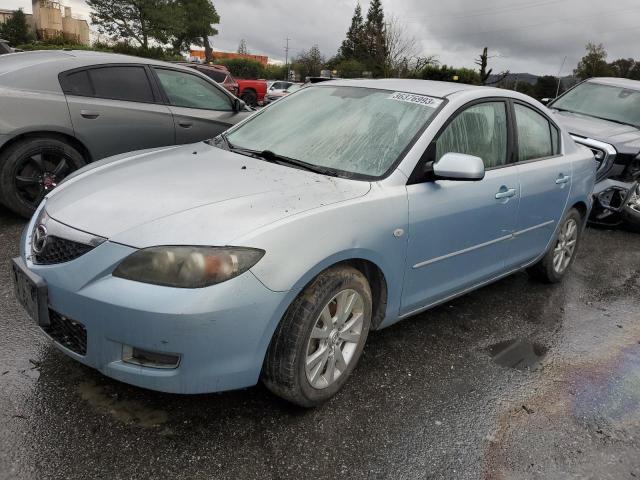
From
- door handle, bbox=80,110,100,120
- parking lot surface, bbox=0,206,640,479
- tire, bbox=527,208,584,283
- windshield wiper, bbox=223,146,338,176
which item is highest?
door handle, bbox=80,110,100,120

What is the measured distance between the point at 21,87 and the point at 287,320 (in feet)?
12.9

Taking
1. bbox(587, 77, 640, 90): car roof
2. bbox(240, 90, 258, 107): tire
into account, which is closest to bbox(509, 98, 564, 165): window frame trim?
bbox(587, 77, 640, 90): car roof

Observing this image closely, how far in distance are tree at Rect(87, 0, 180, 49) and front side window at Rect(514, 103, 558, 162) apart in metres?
53.6

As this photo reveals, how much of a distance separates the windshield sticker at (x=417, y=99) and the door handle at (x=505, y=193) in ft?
2.29

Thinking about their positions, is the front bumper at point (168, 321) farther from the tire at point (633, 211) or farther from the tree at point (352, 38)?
the tree at point (352, 38)

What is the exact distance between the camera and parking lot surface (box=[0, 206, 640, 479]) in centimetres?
227

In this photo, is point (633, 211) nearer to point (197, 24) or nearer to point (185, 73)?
point (185, 73)

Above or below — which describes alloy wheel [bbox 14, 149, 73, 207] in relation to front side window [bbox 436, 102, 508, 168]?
below

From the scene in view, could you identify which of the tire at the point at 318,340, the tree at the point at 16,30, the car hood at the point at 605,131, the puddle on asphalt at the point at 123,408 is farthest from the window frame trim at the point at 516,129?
the tree at the point at 16,30

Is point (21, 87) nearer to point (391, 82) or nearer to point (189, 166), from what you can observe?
point (189, 166)

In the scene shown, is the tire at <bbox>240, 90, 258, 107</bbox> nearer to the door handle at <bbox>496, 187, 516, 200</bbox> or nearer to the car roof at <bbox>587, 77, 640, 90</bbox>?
A: the car roof at <bbox>587, 77, 640, 90</bbox>

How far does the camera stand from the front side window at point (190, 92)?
586cm

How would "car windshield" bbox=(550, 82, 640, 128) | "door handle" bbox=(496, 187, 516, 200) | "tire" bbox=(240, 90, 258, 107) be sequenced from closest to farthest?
"door handle" bbox=(496, 187, 516, 200) → "car windshield" bbox=(550, 82, 640, 128) → "tire" bbox=(240, 90, 258, 107)

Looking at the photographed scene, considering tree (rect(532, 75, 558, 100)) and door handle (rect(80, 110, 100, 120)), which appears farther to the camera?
tree (rect(532, 75, 558, 100))
